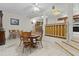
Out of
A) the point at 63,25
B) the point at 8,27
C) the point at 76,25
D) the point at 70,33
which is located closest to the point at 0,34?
the point at 8,27

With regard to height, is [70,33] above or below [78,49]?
above

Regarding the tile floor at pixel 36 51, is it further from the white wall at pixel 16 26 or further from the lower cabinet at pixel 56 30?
the white wall at pixel 16 26

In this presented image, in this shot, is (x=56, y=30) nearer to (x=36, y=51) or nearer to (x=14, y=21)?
(x=14, y=21)

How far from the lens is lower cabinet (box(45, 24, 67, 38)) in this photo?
9502 mm

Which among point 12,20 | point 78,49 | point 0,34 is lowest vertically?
point 78,49

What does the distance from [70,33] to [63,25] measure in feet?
6.93

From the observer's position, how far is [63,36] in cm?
938

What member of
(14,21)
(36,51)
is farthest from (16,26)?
(36,51)

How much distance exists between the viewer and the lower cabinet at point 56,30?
9502mm

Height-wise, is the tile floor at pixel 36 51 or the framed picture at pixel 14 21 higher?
the framed picture at pixel 14 21

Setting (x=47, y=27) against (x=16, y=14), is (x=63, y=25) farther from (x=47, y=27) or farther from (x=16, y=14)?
(x=16, y=14)

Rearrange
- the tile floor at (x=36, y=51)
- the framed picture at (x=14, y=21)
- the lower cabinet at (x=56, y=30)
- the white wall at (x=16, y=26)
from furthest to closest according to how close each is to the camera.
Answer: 1. the framed picture at (x=14, y=21)
2. the white wall at (x=16, y=26)
3. the lower cabinet at (x=56, y=30)
4. the tile floor at (x=36, y=51)

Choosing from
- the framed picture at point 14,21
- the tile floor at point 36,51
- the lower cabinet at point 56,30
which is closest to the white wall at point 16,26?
the framed picture at point 14,21

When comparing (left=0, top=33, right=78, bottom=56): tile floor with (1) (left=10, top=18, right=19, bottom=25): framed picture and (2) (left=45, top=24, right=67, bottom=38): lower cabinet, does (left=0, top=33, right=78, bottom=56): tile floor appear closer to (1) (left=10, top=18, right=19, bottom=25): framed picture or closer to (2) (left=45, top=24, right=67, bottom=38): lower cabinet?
(2) (left=45, top=24, right=67, bottom=38): lower cabinet
